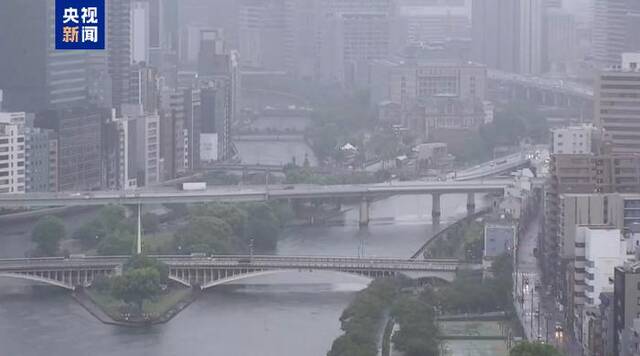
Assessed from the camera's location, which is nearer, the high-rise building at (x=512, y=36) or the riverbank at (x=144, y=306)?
the riverbank at (x=144, y=306)

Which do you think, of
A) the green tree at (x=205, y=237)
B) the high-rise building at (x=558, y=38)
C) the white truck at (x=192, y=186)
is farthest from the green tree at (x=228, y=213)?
the high-rise building at (x=558, y=38)

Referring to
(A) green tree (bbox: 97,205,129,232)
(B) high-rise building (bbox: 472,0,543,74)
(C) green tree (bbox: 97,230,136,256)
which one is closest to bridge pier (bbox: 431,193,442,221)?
(A) green tree (bbox: 97,205,129,232)

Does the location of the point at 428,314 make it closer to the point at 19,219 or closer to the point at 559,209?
the point at 559,209

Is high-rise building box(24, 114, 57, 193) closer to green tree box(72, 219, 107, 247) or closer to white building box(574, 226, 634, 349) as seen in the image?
Result: green tree box(72, 219, 107, 247)

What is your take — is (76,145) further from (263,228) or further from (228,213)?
(263,228)

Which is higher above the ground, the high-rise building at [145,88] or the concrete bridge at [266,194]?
the high-rise building at [145,88]

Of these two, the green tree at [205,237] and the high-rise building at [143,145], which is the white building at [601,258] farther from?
the high-rise building at [143,145]

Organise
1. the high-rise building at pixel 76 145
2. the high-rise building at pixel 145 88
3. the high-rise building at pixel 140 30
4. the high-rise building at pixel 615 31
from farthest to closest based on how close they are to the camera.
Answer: the high-rise building at pixel 140 30
the high-rise building at pixel 615 31
the high-rise building at pixel 145 88
the high-rise building at pixel 76 145

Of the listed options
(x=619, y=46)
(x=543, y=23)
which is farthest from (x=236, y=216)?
(x=543, y=23)
